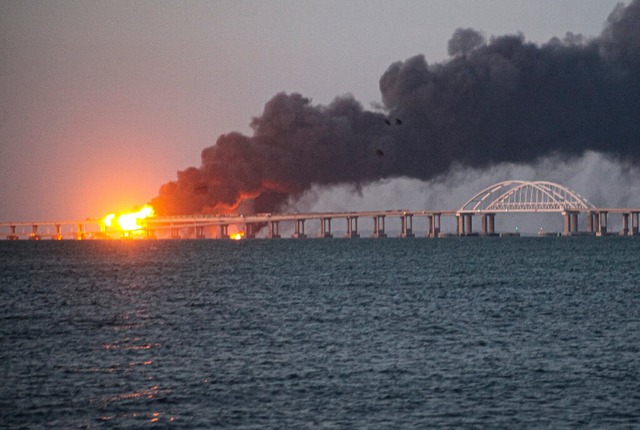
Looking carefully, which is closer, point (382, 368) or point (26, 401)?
point (26, 401)

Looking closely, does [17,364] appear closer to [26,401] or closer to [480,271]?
[26,401]

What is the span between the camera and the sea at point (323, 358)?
29.0 m

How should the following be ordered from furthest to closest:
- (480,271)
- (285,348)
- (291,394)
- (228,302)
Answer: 1. (480,271)
2. (228,302)
3. (285,348)
4. (291,394)

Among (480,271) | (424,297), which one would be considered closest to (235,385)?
(424,297)

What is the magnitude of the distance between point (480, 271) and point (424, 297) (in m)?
35.0

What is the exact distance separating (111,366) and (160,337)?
8728mm

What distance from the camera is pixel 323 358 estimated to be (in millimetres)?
38844

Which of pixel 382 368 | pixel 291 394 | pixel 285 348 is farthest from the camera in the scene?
pixel 285 348

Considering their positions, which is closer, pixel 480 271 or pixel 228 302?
pixel 228 302

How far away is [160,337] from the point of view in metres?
45.9

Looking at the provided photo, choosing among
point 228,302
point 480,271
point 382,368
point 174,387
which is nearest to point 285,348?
point 382,368

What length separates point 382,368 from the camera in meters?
36.4

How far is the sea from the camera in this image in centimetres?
2905

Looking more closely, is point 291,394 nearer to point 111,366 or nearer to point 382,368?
point 382,368
